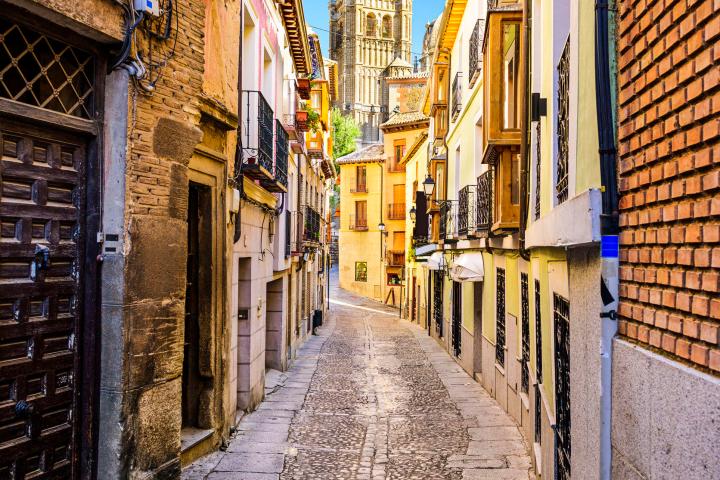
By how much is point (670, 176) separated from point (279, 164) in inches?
417

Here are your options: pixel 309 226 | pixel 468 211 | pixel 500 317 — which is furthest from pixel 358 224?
pixel 500 317

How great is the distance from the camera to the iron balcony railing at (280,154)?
41.8 ft

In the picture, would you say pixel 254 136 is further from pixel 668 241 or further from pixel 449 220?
pixel 449 220

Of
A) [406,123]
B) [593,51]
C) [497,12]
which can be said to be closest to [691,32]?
[593,51]

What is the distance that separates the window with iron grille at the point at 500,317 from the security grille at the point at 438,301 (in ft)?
30.7

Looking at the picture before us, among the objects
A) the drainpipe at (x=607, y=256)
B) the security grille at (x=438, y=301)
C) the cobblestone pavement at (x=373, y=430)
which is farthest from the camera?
the security grille at (x=438, y=301)

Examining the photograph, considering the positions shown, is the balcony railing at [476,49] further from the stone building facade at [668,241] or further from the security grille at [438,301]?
the stone building facade at [668,241]

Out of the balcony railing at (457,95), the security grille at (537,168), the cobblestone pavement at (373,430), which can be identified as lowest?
the cobblestone pavement at (373,430)

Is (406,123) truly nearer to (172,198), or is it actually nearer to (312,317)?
(312,317)

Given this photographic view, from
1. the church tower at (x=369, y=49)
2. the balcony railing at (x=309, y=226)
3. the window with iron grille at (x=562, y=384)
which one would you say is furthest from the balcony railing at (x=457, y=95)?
the church tower at (x=369, y=49)

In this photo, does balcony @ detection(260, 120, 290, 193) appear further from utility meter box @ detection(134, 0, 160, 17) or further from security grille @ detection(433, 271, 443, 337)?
security grille @ detection(433, 271, 443, 337)

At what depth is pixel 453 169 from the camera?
2028 centimetres

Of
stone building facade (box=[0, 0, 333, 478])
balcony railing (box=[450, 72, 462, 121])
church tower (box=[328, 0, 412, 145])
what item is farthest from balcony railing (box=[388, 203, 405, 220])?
church tower (box=[328, 0, 412, 145])

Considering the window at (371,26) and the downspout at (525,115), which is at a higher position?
the window at (371,26)
